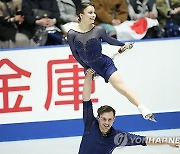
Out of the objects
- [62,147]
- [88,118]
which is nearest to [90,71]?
[88,118]

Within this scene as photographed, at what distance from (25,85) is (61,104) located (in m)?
0.45

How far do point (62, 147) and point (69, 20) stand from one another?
1.58 metres

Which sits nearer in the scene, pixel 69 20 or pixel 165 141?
pixel 165 141

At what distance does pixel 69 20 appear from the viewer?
23.5 feet

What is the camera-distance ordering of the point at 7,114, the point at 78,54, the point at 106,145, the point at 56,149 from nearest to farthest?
the point at 106,145, the point at 78,54, the point at 56,149, the point at 7,114

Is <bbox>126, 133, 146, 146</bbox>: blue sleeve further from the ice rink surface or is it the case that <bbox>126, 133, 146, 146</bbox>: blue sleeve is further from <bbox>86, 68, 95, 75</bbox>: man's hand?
the ice rink surface

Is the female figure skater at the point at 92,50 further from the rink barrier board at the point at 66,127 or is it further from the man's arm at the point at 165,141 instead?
the rink barrier board at the point at 66,127

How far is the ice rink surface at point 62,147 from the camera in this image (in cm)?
611

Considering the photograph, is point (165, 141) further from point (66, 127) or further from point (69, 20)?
point (69, 20)

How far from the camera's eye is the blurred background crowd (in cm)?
696

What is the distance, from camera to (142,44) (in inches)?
273

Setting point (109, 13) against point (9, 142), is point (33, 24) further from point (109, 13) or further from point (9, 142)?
point (9, 142)

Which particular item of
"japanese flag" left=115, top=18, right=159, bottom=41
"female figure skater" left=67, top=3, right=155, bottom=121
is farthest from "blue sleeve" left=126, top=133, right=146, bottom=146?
"japanese flag" left=115, top=18, right=159, bottom=41

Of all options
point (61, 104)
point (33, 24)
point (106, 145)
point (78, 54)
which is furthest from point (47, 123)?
point (106, 145)
